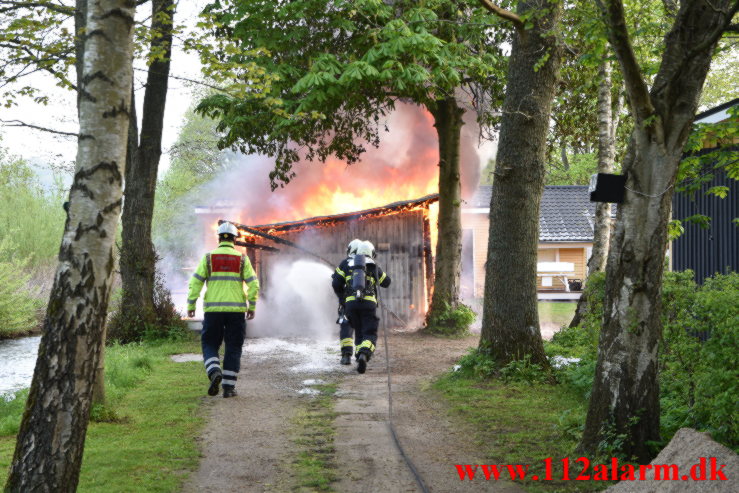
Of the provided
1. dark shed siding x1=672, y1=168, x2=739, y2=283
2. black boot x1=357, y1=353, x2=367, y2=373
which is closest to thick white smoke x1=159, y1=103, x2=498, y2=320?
dark shed siding x1=672, y1=168, x2=739, y2=283

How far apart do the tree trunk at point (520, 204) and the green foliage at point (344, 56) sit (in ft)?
12.4

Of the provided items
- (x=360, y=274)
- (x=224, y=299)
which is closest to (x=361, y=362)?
(x=360, y=274)

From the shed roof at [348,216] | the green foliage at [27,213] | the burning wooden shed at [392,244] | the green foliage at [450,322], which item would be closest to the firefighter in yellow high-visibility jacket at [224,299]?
the green foliage at [450,322]

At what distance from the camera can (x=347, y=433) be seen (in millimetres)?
7344

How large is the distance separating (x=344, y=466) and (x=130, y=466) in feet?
5.51

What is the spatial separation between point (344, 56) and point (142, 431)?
9865 millimetres

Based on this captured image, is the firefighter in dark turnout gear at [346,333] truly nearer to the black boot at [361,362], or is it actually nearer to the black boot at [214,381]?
the black boot at [361,362]

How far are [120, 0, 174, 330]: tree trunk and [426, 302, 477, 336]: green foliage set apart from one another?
21.0ft

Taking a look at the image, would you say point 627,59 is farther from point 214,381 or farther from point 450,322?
point 450,322

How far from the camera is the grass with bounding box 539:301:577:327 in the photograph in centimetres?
2180

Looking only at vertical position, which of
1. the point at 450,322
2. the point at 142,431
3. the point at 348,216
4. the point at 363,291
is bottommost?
the point at 142,431

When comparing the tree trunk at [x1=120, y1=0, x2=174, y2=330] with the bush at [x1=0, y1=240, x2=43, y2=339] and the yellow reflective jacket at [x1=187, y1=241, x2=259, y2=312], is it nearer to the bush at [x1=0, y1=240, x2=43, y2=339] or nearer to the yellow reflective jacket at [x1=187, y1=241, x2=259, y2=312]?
the bush at [x1=0, y1=240, x2=43, y2=339]

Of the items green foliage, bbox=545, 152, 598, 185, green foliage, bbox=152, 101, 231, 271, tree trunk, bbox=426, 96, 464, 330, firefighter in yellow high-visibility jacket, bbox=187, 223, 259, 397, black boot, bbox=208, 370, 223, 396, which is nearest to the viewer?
black boot, bbox=208, 370, 223, 396

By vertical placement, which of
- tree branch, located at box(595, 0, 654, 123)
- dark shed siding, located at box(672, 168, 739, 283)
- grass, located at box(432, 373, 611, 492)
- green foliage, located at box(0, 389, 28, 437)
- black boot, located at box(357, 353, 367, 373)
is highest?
tree branch, located at box(595, 0, 654, 123)
